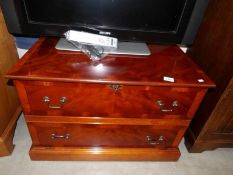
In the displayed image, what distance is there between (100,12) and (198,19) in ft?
1.67

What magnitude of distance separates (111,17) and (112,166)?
846 mm

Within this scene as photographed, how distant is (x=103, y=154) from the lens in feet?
3.72

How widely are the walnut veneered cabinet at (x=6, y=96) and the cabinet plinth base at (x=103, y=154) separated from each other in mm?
173

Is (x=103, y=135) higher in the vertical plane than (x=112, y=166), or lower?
higher

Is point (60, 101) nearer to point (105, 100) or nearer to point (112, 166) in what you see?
point (105, 100)

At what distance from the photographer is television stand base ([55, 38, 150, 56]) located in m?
1.01

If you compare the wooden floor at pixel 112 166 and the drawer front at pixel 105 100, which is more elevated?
the drawer front at pixel 105 100

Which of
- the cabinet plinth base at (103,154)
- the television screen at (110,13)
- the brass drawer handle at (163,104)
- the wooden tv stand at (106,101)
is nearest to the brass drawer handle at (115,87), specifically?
the wooden tv stand at (106,101)

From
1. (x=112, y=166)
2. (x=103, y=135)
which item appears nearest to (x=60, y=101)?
(x=103, y=135)

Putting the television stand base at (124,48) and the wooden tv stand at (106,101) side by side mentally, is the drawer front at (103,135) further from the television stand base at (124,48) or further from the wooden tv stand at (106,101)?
the television stand base at (124,48)

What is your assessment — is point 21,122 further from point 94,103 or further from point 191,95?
point 191,95

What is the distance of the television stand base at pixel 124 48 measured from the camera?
Answer: 1013mm

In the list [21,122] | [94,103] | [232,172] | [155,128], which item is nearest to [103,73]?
[94,103]

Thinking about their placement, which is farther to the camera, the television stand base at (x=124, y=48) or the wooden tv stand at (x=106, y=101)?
the television stand base at (x=124, y=48)
